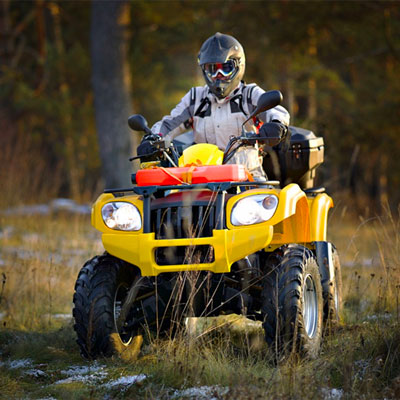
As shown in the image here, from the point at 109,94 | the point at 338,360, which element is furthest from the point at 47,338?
the point at 109,94

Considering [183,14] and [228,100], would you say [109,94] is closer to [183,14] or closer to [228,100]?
[183,14]

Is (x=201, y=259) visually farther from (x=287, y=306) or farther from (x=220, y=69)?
(x=220, y=69)

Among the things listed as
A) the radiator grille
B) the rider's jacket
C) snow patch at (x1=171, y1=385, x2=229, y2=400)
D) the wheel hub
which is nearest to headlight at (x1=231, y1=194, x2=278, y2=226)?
the radiator grille

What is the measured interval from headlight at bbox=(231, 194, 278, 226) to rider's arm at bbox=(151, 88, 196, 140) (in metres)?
1.57

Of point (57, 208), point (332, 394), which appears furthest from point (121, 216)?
point (57, 208)

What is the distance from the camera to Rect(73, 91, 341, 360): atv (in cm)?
430

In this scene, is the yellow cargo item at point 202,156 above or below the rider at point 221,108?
below

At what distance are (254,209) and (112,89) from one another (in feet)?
28.5

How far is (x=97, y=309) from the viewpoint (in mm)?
4531

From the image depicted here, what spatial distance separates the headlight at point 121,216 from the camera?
4535 millimetres

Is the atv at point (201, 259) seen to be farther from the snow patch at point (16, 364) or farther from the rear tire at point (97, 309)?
the snow patch at point (16, 364)

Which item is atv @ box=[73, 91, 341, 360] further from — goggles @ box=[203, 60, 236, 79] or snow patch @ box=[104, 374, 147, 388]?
goggles @ box=[203, 60, 236, 79]

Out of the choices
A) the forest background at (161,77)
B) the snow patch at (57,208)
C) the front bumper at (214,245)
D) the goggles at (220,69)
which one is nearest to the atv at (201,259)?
the front bumper at (214,245)

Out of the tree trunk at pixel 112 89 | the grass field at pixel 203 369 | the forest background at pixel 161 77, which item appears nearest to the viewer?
the grass field at pixel 203 369
